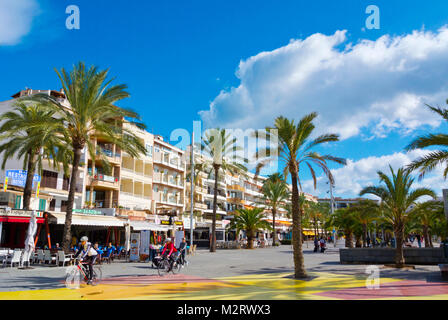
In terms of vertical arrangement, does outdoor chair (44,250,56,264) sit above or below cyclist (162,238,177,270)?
below

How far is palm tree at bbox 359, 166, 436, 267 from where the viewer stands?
58.3ft

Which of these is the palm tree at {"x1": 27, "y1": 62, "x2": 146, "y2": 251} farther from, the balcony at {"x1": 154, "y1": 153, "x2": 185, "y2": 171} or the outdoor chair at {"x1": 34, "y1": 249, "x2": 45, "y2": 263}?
the balcony at {"x1": 154, "y1": 153, "x2": 185, "y2": 171}

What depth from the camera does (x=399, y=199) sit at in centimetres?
1791

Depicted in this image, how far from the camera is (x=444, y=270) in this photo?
12766mm

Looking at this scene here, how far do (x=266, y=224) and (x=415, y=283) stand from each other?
107ft

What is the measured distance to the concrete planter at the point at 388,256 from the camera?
19.1 m

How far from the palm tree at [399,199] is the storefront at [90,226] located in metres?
17.6

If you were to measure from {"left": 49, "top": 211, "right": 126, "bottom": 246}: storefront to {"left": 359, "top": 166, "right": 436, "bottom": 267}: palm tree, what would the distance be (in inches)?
692

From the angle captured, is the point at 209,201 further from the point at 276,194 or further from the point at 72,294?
the point at 72,294

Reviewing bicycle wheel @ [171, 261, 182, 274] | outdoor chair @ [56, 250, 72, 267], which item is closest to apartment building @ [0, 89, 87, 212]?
outdoor chair @ [56, 250, 72, 267]

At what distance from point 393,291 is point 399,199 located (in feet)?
27.8

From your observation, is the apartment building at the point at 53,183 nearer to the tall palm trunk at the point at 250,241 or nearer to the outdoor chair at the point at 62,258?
the outdoor chair at the point at 62,258

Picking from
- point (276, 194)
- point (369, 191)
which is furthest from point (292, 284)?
point (276, 194)

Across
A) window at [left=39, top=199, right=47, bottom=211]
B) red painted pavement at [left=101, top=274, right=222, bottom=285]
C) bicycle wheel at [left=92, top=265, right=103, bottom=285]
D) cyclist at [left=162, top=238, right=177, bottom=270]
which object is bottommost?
red painted pavement at [left=101, top=274, right=222, bottom=285]
